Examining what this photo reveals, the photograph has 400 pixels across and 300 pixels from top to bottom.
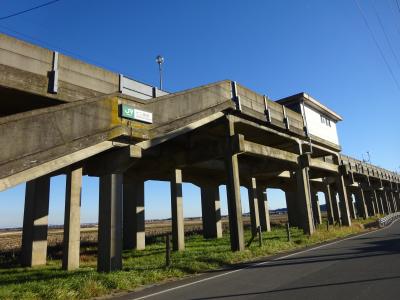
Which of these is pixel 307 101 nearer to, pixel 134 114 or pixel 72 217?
pixel 134 114

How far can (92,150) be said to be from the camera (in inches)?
408

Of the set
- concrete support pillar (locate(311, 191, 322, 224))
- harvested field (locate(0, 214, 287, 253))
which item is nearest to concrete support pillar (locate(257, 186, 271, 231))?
harvested field (locate(0, 214, 287, 253))

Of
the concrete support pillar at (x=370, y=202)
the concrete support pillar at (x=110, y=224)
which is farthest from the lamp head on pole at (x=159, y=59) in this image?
the concrete support pillar at (x=370, y=202)

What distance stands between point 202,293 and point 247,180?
23516mm

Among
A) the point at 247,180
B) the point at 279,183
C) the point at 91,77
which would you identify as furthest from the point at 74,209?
the point at 279,183

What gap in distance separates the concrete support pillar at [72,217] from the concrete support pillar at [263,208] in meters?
22.4

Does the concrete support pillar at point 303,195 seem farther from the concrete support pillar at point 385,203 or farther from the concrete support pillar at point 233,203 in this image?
the concrete support pillar at point 385,203

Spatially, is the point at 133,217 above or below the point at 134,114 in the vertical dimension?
below

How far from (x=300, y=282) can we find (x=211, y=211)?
21152 millimetres

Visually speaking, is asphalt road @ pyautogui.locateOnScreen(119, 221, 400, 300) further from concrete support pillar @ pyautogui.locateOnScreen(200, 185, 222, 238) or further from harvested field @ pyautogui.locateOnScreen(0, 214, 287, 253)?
harvested field @ pyautogui.locateOnScreen(0, 214, 287, 253)

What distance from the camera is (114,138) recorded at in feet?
37.0

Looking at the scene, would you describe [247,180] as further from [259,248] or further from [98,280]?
[98,280]

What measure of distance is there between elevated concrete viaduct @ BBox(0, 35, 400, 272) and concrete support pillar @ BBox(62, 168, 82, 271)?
0.05 metres

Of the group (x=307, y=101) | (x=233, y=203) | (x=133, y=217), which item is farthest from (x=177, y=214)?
(x=307, y=101)
